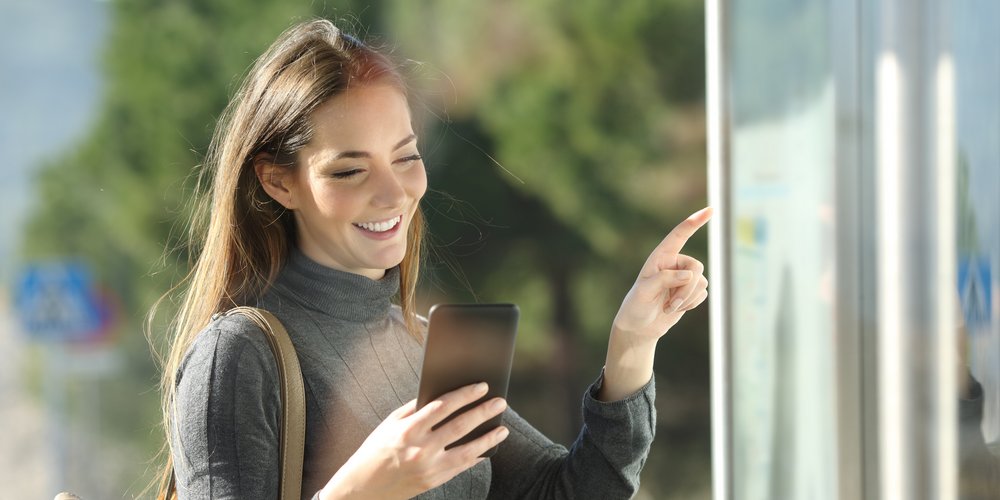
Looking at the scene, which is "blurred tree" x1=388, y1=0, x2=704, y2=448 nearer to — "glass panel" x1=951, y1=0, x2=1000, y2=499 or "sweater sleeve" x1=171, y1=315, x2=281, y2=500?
"glass panel" x1=951, y1=0, x2=1000, y2=499

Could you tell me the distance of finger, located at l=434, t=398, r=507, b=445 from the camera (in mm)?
625

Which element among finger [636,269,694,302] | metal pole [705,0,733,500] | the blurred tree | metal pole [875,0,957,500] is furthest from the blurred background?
finger [636,269,694,302]

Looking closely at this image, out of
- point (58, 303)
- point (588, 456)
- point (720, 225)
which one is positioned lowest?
point (58, 303)

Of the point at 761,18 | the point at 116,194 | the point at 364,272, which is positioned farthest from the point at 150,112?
the point at 364,272

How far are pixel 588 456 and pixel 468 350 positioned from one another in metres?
0.18

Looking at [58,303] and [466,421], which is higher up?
[466,421]

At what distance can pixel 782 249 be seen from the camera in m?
1.24

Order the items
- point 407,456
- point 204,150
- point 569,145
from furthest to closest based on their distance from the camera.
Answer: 1. point 569,145
2. point 204,150
3. point 407,456

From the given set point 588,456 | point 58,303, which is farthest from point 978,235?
point 58,303

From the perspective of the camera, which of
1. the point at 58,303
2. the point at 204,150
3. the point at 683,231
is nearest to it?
the point at 683,231

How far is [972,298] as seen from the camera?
844 mm

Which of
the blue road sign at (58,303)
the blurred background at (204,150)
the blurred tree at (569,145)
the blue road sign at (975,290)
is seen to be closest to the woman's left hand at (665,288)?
the blue road sign at (975,290)

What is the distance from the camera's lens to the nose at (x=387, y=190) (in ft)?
2.46

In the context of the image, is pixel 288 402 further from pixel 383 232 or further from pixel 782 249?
pixel 782 249
